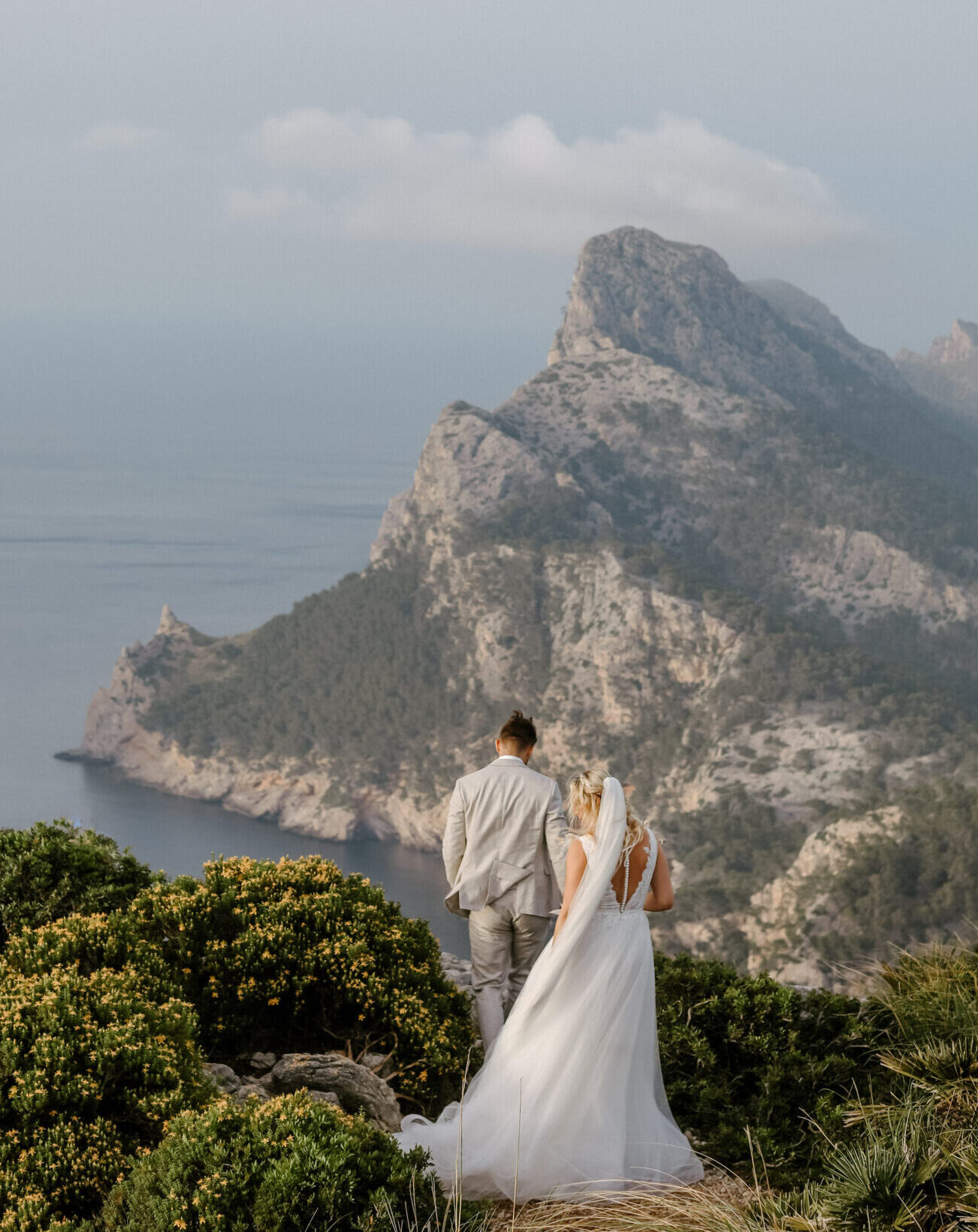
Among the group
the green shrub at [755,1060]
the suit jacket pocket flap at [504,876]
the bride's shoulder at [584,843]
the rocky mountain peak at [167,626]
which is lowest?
the rocky mountain peak at [167,626]

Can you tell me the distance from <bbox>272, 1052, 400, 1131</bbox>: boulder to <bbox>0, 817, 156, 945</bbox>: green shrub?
2043 mm

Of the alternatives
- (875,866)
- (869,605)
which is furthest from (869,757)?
(869,605)

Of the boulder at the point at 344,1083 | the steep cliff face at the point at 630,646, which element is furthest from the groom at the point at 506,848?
the steep cliff face at the point at 630,646

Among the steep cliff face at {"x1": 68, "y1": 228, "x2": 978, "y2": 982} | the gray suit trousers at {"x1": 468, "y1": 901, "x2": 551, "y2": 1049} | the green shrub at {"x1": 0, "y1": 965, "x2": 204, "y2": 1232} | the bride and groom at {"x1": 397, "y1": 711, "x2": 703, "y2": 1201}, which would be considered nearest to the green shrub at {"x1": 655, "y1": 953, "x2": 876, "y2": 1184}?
the bride and groom at {"x1": 397, "y1": 711, "x2": 703, "y2": 1201}

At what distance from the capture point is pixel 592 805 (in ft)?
20.5

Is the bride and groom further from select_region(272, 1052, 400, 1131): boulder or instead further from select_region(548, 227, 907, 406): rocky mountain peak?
select_region(548, 227, 907, 406): rocky mountain peak

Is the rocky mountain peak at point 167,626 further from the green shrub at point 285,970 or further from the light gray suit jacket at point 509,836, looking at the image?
the light gray suit jacket at point 509,836

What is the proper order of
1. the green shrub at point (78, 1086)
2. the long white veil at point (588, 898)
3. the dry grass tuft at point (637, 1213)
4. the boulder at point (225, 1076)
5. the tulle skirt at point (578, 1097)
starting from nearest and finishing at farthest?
the green shrub at point (78, 1086) < the dry grass tuft at point (637, 1213) < the tulle skirt at point (578, 1097) < the long white veil at point (588, 898) < the boulder at point (225, 1076)

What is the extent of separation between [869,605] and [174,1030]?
109663 mm

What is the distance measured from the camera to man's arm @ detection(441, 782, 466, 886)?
721 centimetres

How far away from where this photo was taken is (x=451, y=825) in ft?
23.9

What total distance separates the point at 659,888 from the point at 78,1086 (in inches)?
116

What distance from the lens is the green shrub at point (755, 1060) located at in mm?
6750

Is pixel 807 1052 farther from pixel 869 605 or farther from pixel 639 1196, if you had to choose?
pixel 869 605
